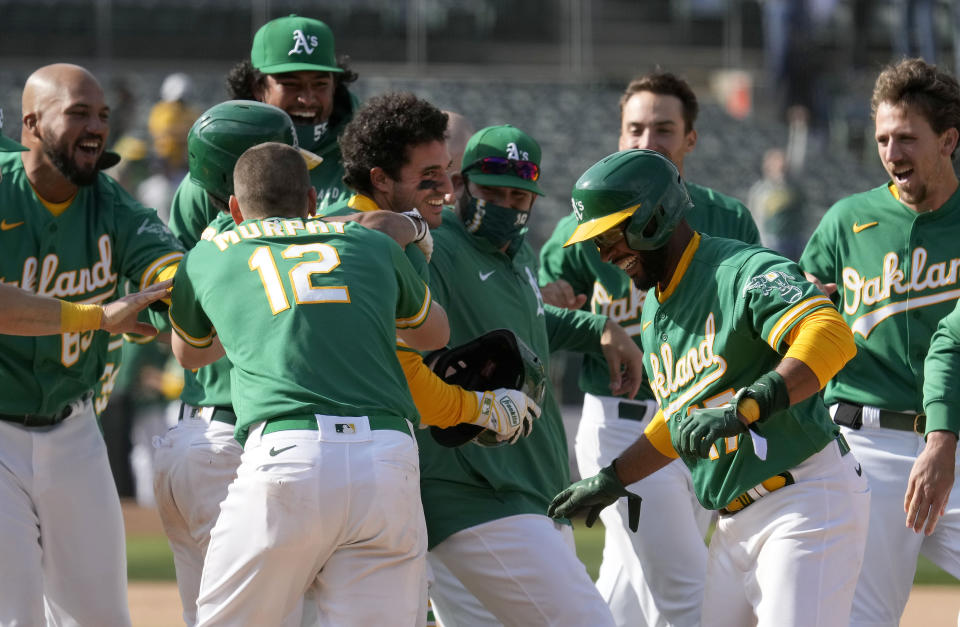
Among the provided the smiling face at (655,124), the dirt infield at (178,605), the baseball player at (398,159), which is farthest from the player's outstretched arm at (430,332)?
the dirt infield at (178,605)

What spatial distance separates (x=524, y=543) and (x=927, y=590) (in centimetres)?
570

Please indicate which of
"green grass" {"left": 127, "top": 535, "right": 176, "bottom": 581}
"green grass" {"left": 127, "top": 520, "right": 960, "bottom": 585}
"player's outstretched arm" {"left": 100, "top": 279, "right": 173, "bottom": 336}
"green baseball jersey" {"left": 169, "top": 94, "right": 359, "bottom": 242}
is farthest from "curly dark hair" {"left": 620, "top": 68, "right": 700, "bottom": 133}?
"green grass" {"left": 127, "top": 535, "right": 176, "bottom": 581}

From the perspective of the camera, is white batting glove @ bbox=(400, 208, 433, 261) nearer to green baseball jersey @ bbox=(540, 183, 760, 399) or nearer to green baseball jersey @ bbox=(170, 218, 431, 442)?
green baseball jersey @ bbox=(170, 218, 431, 442)

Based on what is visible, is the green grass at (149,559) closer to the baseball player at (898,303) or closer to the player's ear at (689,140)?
the player's ear at (689,140)

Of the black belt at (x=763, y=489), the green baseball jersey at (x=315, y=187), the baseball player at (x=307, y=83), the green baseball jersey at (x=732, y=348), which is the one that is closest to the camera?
the green baseball jersey at (x=732, y=348)

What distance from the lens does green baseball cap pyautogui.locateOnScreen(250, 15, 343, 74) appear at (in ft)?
20.0

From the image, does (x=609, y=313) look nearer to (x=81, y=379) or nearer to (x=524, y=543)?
(x=524, y=543)

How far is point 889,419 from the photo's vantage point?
18.0 ft

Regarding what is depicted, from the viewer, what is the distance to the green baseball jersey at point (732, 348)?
4133 millimetres

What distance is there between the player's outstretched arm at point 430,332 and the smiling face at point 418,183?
0.58 meters

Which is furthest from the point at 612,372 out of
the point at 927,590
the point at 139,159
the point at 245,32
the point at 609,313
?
the point at 245,32

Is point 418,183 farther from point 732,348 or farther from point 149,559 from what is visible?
point 149,559

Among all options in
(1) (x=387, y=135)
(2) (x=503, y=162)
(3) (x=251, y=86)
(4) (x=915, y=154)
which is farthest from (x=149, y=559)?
(4) (x=915, y=154)

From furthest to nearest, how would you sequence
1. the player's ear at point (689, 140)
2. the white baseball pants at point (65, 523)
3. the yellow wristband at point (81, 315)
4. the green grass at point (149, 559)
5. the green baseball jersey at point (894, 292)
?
the green grass at point (149, 559), the player's ear at point (689, 140), the green baseball jersey at point (894, 292), the white baseball pants at point (65, 523), the yellow wristband at point (81, 315)
